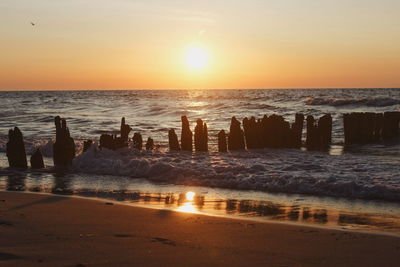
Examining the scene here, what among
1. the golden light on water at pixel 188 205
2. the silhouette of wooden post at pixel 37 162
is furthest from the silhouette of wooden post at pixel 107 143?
the golden light on water at pixel 188 205

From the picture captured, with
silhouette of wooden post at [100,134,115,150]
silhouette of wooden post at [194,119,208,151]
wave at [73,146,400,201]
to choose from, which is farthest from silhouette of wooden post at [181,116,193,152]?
silhouette of wooden post at [100,134,115,150]

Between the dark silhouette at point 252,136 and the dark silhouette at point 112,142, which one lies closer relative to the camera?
the dark silhouette at point 112,142

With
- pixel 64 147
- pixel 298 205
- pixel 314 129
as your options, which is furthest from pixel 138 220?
pixel 314 129

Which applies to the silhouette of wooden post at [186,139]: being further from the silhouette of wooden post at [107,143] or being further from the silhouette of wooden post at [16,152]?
the silhouette of wooden post at [16,152]

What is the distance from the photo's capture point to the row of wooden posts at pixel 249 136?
46.0ft

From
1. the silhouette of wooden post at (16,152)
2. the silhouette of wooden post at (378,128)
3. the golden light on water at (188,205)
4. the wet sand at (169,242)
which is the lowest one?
the golden light on water at (188,205)

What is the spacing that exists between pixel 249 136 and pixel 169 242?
1178cm

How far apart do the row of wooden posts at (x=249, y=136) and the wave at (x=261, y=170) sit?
24.5 inches

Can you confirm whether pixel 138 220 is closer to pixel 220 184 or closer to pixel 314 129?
pixel 220 184

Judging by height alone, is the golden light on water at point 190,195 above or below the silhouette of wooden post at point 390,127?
below

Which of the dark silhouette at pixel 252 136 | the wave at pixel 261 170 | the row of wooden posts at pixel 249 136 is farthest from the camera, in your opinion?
the dark silhouette at pixel 252 136

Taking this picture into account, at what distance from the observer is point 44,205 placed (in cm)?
840

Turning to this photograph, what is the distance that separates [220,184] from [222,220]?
12.5ft

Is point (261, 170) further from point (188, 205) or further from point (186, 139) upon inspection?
point (186, 139)
